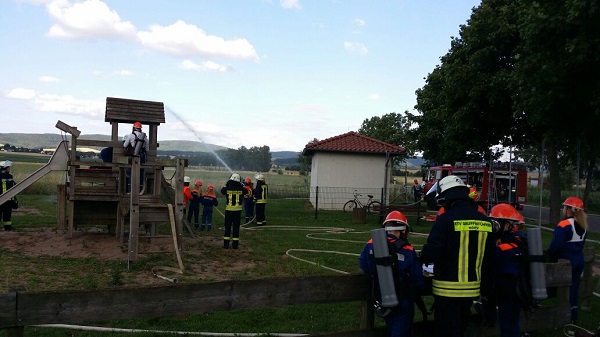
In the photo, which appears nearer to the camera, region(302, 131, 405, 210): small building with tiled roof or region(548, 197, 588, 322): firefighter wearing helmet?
region(548, 197, 588, 322): firefighter wearing helmet

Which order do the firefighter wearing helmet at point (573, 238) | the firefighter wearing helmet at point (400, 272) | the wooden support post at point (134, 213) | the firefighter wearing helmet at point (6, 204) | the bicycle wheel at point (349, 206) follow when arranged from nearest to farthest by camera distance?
the firefighter wearing helmet at point (400, 272) → the firefighter wearing helmet at point (573, 238) → the wooden support post at point (134, 213) → the firefighter wearing helmet at point (6, 204) → the bicycle wheel at point (349, 206)

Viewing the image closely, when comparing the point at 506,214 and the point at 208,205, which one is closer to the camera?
the point at 506,214

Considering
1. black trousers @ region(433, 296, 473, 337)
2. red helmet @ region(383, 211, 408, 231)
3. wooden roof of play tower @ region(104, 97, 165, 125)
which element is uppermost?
wooden roof of play tower @ region(104, 97, 165, 125)

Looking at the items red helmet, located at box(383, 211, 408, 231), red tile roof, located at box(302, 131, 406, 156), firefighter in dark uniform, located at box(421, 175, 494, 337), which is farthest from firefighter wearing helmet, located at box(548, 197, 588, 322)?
red tile roof, located at box(302, 131, 406, 156)

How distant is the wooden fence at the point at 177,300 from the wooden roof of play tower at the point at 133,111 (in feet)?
33.0

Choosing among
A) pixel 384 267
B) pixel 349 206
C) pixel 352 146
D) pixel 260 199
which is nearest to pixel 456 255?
pixel 384 267

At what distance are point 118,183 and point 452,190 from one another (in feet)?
32.4

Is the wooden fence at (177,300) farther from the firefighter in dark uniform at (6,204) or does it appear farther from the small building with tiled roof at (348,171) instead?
the small building with tiled roof at (348,171)

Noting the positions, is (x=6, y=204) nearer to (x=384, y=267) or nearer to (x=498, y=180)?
(x=384, y=267)

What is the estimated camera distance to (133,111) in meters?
13.8

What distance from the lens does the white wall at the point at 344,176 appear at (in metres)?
28.0

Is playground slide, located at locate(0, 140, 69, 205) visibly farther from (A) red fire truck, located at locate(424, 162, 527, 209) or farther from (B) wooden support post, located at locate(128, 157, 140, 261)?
(A) red fire truck, located at locate(424, 162, 527, 209)

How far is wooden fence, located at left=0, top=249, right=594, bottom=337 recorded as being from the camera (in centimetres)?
371

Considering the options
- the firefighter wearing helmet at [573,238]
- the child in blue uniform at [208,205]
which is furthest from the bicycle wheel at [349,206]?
the firefighter wearing helmet at [573,238]
